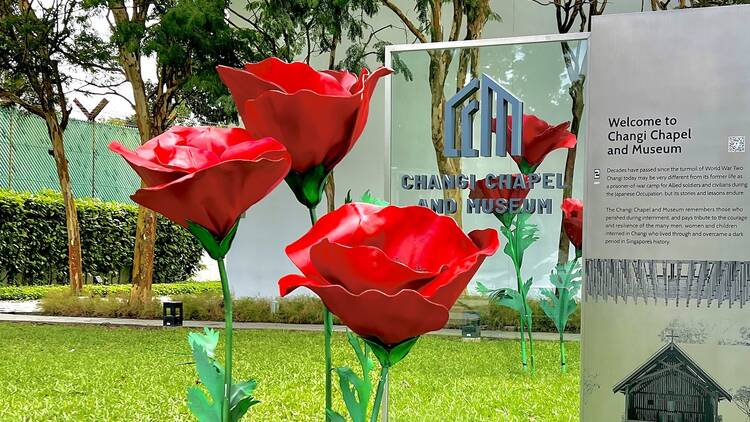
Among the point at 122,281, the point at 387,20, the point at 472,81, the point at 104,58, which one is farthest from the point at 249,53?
the point at 472,81

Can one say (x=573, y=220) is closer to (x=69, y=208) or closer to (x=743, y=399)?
(x=743, y=399)

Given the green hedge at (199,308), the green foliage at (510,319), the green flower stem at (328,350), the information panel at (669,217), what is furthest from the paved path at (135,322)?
the green flower stem at (328,350)

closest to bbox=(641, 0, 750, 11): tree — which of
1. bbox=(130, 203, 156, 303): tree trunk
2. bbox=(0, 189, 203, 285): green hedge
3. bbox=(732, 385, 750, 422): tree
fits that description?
bbox=(732, 385, 750, 422): tree

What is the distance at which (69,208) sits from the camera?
8820mm

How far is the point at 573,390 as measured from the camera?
2504mm

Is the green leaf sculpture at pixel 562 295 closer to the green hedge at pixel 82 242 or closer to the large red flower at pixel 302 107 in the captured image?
the large red flower at pixel 302 107

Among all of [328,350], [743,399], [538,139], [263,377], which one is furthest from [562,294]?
[263,377]

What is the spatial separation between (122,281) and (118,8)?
3.70 metres

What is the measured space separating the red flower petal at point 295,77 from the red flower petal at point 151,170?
10cm

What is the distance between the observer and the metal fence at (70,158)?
9438 mm

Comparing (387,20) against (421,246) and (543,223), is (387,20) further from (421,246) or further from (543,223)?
(421,246)

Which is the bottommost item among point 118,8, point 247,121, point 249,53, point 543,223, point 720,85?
point 543,223

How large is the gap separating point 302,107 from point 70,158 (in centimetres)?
1014

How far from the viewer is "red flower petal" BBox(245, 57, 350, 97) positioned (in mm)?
595
